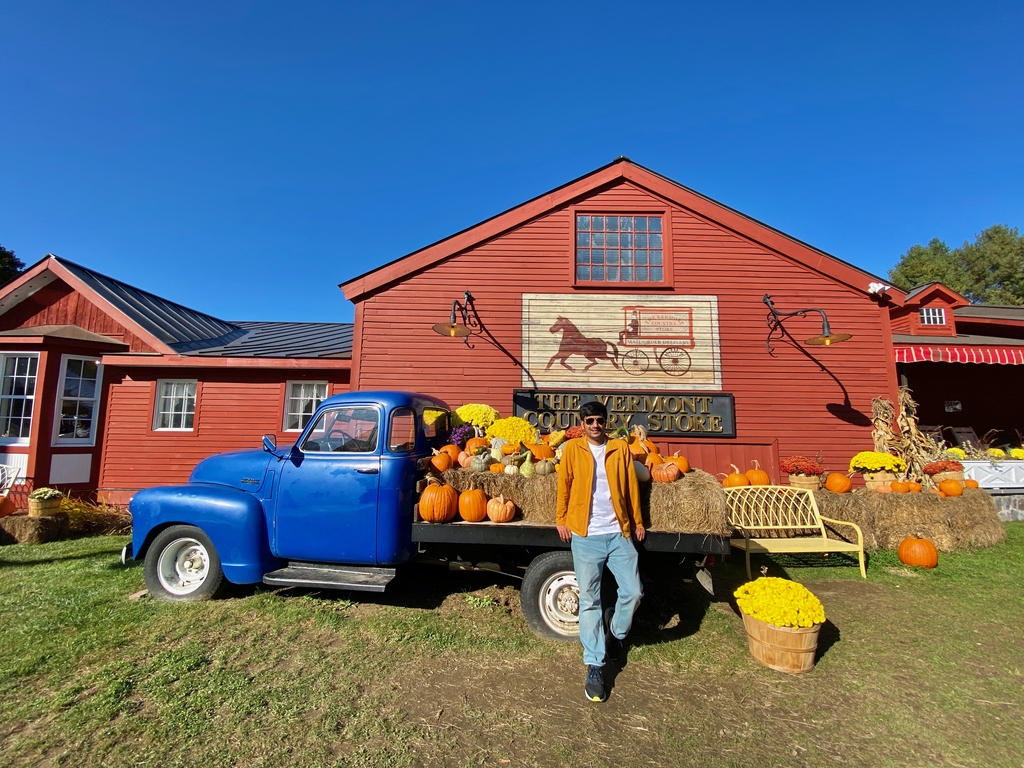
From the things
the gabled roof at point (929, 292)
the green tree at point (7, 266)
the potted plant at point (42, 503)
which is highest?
the green tree at point (7, 266)

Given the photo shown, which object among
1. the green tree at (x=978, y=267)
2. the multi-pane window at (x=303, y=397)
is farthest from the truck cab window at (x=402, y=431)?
the green tree at (x=978, y=267)

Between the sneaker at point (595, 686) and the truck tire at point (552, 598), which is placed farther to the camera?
the truck tire at point (552, 598)

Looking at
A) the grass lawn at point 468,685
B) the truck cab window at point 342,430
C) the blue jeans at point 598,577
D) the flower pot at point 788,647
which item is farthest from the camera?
the truck cab window at point 342,430

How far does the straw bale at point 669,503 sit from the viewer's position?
390 centimetres

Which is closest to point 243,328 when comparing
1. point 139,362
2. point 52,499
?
point 139,362

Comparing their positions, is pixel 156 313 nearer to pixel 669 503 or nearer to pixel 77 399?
pixel 77 399

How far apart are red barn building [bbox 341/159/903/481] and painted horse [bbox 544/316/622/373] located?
0.09 feet

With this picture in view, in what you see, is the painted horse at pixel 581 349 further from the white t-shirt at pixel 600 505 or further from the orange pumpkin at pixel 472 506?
the white t-shirt at pixel 600 505

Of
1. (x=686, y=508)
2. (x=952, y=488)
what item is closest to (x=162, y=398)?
(x=686, y=508)

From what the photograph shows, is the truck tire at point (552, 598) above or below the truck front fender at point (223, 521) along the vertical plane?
below

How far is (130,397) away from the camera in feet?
32.7

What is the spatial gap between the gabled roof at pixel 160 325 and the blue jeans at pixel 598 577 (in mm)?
7789

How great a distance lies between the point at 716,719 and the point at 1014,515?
10.4 metres

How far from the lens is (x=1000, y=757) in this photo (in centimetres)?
265
